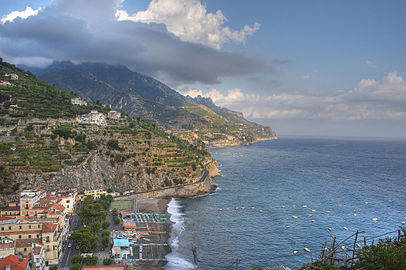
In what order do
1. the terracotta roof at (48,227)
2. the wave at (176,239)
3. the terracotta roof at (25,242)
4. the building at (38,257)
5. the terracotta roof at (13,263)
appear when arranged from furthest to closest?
the wave at (176,239)
the terracotta roof at (48,227)
the terracotta roof at (25,242)
the building at (38,257)
the terracotta roof at (13,263)

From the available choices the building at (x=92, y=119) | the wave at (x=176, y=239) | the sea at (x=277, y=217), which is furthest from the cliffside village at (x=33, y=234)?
the building at (x=92, y=119)

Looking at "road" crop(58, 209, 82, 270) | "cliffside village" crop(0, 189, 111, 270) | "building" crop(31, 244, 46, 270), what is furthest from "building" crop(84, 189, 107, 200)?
"building" crop(31, 244, 46, 270)

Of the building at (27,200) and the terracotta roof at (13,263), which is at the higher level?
the building at (27,200)

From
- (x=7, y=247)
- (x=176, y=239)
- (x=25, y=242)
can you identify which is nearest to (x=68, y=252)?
(x=25, y=242)

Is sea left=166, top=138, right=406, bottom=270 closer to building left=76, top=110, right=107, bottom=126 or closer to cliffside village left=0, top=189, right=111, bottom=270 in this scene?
cliffside village left=0, top=189, right=111, bottom=270

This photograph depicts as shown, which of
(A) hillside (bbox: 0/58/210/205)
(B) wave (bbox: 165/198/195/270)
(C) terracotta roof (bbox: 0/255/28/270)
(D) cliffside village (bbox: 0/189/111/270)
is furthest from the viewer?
(A) hillside (bbox: 0/58/210/205)

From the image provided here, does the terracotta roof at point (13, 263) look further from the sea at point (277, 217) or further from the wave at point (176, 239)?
the sea at point (277, 217)

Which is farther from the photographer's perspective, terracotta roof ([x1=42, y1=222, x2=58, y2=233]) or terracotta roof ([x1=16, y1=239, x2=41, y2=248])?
terracotta roof ([x1=42, y1=222, x2=58, y2=233])
